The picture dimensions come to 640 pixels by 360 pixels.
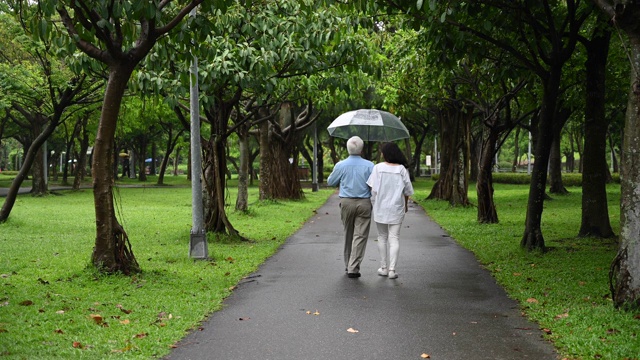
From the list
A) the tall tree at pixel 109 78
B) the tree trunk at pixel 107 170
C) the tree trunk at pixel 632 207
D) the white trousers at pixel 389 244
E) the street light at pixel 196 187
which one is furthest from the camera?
the street light at pixel 196 187

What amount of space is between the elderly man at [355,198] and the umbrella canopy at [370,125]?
9.23 ft

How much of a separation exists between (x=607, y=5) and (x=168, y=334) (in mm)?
5451

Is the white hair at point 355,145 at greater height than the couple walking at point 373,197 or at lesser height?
greater

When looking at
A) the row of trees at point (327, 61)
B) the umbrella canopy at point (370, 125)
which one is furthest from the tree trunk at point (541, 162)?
the umbrella canopy at point (370, 125)

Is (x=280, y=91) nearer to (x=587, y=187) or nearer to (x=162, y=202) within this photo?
(x=587, y=187)

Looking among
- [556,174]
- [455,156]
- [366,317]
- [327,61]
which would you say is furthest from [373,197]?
[556,174]

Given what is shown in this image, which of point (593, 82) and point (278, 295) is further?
point (593, 82)

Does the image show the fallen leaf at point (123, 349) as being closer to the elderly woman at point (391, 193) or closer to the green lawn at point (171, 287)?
the green lawn at point (171, 287)

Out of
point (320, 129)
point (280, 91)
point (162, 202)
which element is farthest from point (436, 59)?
point (320, 129)

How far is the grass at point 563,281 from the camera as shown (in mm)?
5867

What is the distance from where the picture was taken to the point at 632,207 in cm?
678

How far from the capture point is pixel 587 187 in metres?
13.8

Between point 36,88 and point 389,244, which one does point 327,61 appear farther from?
point 36,88

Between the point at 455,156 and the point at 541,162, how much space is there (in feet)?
40.7
